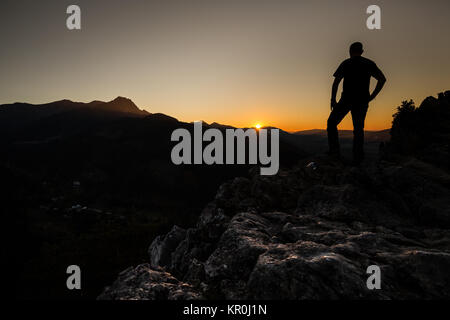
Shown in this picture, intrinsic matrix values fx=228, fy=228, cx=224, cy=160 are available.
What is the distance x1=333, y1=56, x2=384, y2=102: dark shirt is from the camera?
25.7ft

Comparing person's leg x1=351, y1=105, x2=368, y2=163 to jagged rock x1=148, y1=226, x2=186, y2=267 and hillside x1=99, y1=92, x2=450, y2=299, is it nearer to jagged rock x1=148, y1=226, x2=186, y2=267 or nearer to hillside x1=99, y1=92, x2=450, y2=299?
hillside x1=99, y1=92, x2=450, y2=299

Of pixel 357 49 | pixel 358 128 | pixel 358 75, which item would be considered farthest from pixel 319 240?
pixel 357 49

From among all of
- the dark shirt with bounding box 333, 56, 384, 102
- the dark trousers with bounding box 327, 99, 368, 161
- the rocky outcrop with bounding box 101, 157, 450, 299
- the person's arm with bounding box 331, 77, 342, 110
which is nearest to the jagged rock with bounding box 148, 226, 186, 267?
the rocky outcrop with bounding box 101, 157, 450, 299

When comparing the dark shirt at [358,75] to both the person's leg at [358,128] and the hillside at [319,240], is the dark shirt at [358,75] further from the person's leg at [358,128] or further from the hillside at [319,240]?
the hillside at [319,240]

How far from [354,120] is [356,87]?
118 cm

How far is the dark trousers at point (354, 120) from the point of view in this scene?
26.8 feet

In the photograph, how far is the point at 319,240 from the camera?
5285 mm

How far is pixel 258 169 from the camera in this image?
32.8ft

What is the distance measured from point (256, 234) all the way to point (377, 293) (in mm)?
2754

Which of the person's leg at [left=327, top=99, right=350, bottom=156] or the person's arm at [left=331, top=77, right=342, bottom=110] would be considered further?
the person's leg at [left=327, top=99, right=350, bottom=156]

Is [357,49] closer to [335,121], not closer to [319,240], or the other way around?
[335,121]
